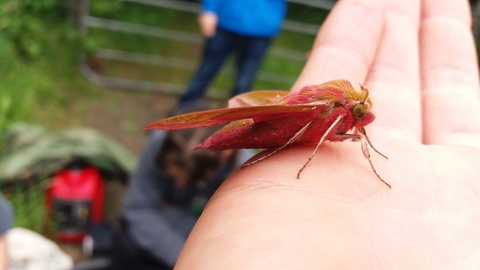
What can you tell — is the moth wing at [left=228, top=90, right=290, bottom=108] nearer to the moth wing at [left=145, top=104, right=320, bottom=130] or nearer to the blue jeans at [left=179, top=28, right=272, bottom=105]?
the moth wing at [left=145, top=104, right=320, bottom=130]

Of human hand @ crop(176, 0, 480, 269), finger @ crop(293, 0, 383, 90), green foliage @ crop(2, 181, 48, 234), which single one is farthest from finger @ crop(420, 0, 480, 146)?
green foliage @ crop(2, 181, 48, 234)

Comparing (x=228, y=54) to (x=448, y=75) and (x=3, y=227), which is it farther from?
(x=3, y=227)

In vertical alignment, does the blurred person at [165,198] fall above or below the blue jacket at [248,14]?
below

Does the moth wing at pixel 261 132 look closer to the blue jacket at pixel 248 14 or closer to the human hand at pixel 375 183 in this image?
the human hand at pixel 375 183

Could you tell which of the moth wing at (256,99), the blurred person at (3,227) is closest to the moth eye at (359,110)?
the moth wing at (256,99)

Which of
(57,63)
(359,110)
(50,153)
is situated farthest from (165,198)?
(57,63)

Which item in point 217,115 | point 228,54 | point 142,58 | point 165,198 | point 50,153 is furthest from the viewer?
point 142,58
